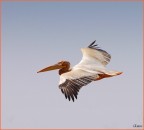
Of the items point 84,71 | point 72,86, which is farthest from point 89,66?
point 72,86

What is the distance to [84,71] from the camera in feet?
30.2

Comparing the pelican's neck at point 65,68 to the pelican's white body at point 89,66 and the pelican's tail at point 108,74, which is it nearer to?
the pelican's white body at point 89,66

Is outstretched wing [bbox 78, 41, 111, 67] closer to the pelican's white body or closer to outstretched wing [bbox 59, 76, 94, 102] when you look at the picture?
the pelican's white body

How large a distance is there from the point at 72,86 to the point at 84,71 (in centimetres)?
93

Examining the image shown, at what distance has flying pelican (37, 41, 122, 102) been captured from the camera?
836 centimetres

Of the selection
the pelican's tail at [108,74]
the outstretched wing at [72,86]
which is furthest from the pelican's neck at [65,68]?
the outstretched wing at [72,86]

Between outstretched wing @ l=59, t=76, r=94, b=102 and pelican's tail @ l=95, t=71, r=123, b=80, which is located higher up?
pelican's tail @ l=95, t=71, r=123, b=80

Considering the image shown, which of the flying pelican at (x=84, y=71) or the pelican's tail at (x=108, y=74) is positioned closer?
the flying pelican at (x=84, y=71)

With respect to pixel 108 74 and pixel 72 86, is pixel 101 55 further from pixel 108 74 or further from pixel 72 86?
pixel 72 86

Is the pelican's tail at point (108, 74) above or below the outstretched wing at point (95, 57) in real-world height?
below

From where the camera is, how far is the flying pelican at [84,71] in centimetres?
836

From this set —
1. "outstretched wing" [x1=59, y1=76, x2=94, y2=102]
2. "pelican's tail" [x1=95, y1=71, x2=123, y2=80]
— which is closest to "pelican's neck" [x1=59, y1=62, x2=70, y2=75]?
"pelican's tail" [x1=95, y1=71, x2=123, y2=80]

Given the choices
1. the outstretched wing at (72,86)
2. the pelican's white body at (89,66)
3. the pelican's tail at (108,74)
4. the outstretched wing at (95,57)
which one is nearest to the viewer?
the outstretched wing at (72,86)

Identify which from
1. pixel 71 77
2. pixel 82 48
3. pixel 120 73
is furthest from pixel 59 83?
pixel 82 48
